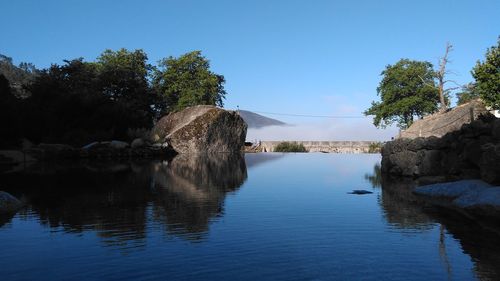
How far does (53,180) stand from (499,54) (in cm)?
2486

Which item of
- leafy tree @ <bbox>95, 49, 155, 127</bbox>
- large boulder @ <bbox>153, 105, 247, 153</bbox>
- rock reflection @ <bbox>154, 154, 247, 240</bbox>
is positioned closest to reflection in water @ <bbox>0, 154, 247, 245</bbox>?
rock reflection @ <bbox>154, 154, 247, 240</bbox>

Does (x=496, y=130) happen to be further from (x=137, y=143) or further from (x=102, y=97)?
(x=102, y=97)

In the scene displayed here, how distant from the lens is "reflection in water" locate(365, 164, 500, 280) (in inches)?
288

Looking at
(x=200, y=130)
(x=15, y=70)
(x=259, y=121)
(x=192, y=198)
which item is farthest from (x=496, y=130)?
(x=15, y=70)

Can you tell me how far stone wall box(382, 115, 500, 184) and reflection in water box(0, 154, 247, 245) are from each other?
7040mm

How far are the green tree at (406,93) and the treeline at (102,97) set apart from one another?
20.9 metres

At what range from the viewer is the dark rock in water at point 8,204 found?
11.9m

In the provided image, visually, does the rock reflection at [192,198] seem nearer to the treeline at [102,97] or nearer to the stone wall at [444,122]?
the stone wall at [444,122]

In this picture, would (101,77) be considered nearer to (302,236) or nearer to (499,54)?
(499,54)

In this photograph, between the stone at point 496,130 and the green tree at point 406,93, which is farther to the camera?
the green tree at point 406,93

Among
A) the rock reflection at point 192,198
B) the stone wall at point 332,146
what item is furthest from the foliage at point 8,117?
the stone wall at point 332,146

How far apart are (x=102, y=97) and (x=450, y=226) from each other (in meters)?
37.7

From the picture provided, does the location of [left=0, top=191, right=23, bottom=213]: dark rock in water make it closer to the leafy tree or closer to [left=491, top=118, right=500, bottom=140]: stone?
[left=491, top=118, right=500, bottom=140]: stone

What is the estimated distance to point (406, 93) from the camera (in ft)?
197
